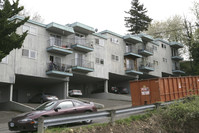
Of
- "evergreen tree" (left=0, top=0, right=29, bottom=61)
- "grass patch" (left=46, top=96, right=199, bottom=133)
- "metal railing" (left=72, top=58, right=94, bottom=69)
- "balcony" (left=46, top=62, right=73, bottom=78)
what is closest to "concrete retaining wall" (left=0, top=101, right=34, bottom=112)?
A: "balcony" (left=46, top=62, right=73, bottom=78)

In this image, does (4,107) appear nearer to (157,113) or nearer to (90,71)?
(90,71)

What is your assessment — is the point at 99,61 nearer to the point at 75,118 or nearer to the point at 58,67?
the point at 58,67

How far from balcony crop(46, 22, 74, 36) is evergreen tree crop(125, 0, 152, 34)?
3100cm

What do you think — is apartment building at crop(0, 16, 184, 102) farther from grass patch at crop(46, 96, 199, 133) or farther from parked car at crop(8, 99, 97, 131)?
grass patch at crop(46, 96, 199, 133)

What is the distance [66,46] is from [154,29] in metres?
33.3

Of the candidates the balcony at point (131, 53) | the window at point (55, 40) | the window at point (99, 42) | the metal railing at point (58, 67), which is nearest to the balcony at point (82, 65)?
the metal railing at point (58, 67)

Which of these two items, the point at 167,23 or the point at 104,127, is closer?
the point at 104,127

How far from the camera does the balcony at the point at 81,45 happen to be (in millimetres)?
29484

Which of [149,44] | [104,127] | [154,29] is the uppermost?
[154,29]

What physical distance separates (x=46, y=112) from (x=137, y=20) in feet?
164

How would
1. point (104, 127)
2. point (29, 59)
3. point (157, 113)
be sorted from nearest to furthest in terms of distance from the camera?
point (104, 127) < point (157, 113) < point (29, 59)

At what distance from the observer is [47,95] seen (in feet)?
81.3

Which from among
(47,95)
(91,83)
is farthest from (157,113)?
(91,83)

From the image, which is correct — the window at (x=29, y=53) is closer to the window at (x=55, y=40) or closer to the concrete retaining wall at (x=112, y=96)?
the window at (x=55, y=40)
